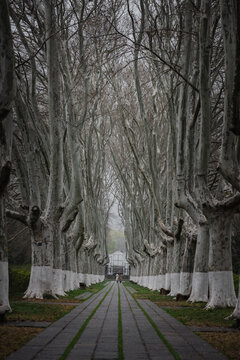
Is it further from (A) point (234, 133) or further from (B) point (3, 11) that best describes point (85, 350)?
(B) point (3, 11)

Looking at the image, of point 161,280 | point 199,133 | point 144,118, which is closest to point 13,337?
point 199,133

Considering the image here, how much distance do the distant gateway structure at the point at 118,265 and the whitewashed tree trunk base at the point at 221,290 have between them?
309ft

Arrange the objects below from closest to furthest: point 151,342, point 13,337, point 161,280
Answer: point 13,337
point 151,342
point 161,280

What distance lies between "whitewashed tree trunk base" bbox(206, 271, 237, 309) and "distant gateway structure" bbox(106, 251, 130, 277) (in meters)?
94.3

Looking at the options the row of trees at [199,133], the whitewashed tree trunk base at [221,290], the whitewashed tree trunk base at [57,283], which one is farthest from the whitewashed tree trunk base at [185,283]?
the whitewashed tree trunk base at [221,290]

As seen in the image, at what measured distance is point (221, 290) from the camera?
11383 millimetres

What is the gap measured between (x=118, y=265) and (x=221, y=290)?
97674 mm

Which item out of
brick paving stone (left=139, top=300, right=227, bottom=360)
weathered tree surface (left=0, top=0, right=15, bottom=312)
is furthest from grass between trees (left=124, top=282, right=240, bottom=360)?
weathered tree surface (left=0, top=0, right=15, bottom=312)

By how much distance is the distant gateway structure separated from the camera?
105500 mm

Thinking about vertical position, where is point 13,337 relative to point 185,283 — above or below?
below

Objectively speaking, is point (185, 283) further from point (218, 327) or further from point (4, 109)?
point (4, 109)

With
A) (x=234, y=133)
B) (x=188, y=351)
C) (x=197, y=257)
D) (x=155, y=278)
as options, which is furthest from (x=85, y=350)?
(x=155, y=278)

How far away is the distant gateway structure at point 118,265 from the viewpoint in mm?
105500

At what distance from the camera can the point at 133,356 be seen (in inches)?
210
